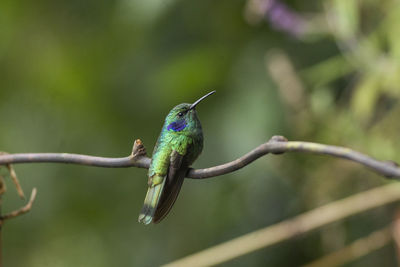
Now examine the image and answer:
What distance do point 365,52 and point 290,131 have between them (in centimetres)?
62

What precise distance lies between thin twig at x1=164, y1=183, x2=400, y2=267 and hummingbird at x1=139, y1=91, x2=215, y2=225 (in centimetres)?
85

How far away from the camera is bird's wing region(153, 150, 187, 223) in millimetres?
1177

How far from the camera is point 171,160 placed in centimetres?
139

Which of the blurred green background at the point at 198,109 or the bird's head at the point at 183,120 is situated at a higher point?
the blurred green background at the point at 198,109

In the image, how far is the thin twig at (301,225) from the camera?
7.48 feet

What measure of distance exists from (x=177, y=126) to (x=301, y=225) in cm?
97

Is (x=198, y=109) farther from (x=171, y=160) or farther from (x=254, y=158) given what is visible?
(x=254, y=158)

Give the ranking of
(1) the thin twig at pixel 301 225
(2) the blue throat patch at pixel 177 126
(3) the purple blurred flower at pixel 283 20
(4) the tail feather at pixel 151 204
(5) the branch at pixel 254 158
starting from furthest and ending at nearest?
(3) the purple blurred flower at pixel 283 20
(1) the thin twig at pixel 301 225
(2) the blue throat patch at pixel 177 126
(4) the tail feather at pixel 151 204
(5) the branch at pixel 254 158

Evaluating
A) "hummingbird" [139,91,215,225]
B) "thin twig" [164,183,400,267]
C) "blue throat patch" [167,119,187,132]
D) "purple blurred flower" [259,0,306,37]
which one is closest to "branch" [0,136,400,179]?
"hummingbird" [139,91,215,225]

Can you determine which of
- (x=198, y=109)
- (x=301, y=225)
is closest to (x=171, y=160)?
(x=301, y=225)

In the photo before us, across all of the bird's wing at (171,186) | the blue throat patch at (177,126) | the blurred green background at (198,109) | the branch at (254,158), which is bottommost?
the branch at (254,158)

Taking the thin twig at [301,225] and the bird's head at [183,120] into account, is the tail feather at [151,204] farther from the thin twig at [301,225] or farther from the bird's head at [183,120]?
the thin twig at [301,225]

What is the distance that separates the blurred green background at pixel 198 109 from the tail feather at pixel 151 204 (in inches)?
47.3

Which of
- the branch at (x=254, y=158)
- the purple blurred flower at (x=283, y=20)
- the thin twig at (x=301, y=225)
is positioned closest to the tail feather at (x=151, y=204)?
the branch at (x=254, y=158)
